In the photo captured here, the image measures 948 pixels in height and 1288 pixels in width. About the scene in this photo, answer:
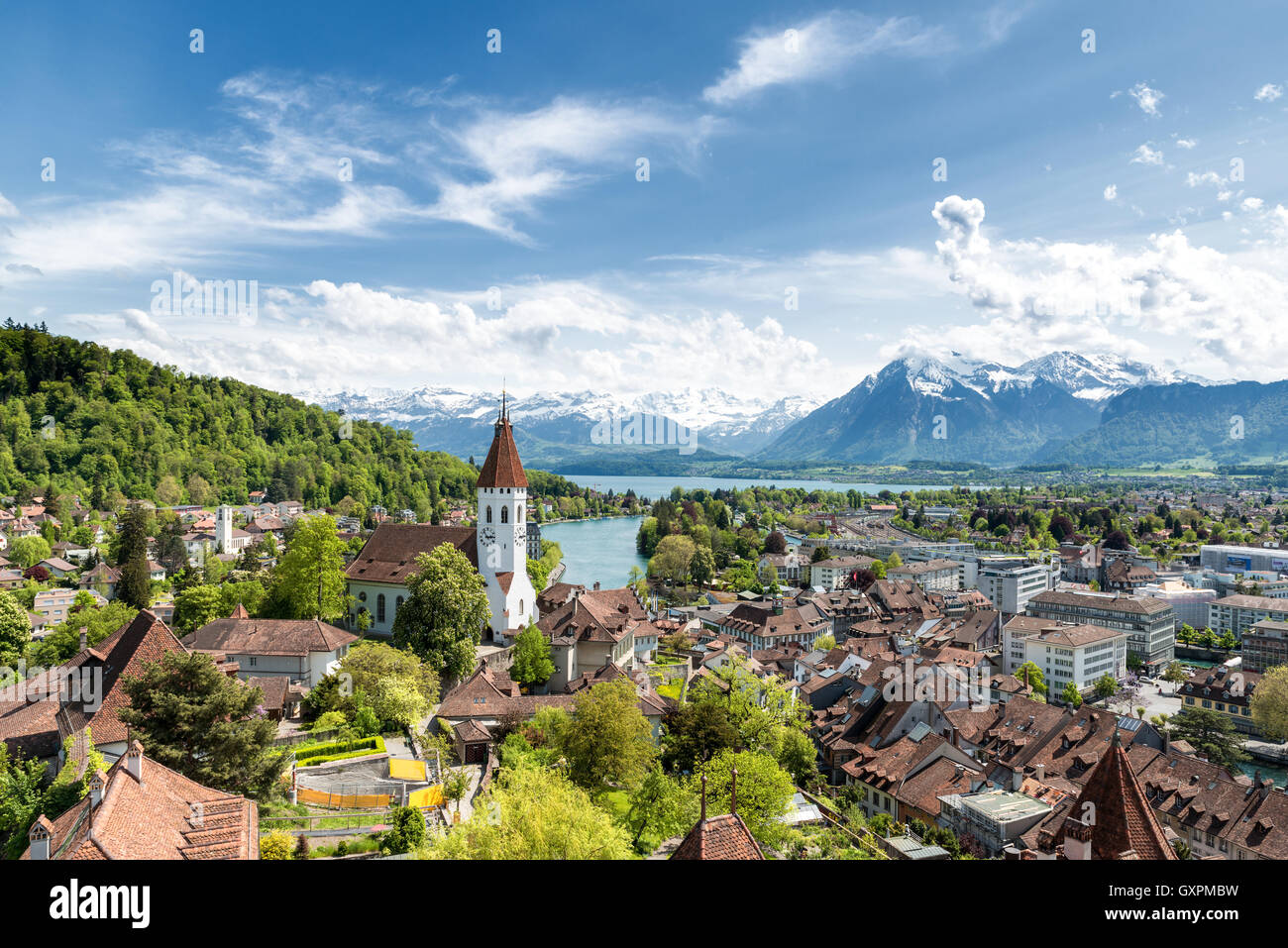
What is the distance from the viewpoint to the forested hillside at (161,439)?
54.8 metres

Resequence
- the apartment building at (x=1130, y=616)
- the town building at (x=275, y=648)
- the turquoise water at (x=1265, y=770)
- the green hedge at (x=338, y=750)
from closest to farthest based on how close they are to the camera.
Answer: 1. the green hedge at (x=338, y=750)
2. the town building at (x=275, y=648)
3. the turquoise water at (x=1265, y=770)
4. the apartment building at (x=1130, y=616)

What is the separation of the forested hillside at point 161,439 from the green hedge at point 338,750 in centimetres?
4873

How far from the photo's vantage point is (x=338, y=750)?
49.3 feet

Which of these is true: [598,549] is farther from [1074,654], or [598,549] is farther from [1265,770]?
[1265,770]

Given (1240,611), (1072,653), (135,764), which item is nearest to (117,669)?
(135,764)

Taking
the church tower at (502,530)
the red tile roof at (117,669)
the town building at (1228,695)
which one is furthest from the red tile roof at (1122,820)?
the town building at (1228,695)

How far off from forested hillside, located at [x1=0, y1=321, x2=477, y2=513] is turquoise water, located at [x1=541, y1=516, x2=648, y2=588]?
51.4 feet

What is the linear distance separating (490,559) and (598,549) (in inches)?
1897

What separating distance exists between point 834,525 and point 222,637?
78217mm

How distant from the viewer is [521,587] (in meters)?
25.9

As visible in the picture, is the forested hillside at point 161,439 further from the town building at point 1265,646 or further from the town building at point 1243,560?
the town building at point 1243,560

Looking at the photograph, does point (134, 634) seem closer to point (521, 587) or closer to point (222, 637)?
point (222, 637)

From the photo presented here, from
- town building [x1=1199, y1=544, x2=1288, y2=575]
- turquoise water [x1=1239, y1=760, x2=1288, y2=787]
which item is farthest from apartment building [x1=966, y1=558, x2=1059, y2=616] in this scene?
turquoise water [x1=1239, y1=760, x2=1288, y2=787]
